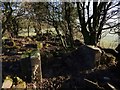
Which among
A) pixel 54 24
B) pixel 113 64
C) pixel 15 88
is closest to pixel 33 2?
pixel 54 24

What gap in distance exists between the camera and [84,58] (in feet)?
27.5

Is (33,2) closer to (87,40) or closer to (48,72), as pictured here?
(87,40)

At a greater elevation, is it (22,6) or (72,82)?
(22,6)

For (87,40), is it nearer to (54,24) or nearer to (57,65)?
(54,24)

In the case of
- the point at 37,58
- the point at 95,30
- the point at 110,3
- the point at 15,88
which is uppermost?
the point at 110,3

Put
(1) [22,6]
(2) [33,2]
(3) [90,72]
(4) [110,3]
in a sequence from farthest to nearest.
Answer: (1) [22,6], (2) [33,2], (4) [110,3], (3) [90,72]

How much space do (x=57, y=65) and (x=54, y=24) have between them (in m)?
3.15

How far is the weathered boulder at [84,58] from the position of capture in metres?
8.02

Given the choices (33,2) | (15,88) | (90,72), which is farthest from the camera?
(33,2)

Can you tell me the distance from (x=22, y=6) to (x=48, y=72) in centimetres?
861

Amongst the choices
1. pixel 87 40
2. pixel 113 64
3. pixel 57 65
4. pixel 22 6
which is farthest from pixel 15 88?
pixel 22 6

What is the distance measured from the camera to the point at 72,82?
712 cm

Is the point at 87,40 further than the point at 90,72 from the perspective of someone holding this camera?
Yes

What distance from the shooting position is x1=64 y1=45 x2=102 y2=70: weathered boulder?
26.3 feet
